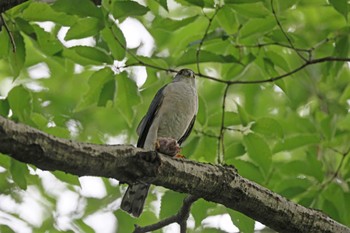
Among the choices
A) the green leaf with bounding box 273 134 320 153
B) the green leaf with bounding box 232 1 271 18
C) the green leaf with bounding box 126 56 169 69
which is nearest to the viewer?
the green leaf with bounding box 232 1 271 18

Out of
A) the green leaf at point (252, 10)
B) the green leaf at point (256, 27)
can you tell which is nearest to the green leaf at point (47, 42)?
the green leaf at point (252, 10)

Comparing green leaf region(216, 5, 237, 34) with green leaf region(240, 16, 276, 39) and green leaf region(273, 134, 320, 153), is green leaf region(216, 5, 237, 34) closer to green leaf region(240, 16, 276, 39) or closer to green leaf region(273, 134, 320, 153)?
green leaf region(240, 16, 276, 39)

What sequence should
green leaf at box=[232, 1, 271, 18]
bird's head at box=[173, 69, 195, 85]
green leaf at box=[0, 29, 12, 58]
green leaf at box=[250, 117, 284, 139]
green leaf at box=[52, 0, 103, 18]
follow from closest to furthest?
green leaf at box=[52, 0, 103, 18] → green leaf at box=[0, 29, 12, 58] → green leaf at box=[232, 1, 271, 18] → green leaf at box=[250, 117, 284, 139] → bird's head at box=[173, 69, 195, 85]

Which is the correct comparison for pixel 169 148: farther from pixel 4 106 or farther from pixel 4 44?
pixel 4 44

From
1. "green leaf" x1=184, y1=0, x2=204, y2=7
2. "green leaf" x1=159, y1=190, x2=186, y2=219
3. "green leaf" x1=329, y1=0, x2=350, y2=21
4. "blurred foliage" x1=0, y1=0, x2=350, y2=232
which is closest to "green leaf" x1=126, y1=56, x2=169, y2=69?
"blurred foliage" x1=0, y1=0, x2=350, y2=232

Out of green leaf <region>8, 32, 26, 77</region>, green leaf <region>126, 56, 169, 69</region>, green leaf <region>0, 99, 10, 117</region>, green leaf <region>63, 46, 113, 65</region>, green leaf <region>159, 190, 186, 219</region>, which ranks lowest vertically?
green leaf <region>159, 190, 186, 219</region>

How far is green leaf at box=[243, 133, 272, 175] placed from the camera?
4934 millimetres

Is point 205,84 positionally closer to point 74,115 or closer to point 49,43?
point 74,115

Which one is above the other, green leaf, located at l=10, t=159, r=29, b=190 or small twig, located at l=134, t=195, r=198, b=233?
green leaf, located at l=10, t=159, r=29, b=190

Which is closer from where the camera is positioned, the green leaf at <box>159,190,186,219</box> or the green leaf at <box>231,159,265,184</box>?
the green leaf at <box>159,190,186,219</box>

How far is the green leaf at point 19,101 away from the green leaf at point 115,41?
2.30 feet

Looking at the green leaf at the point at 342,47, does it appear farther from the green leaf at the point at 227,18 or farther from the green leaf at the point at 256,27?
the green leaf at the point at 227,18

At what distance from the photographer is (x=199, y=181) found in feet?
12.3

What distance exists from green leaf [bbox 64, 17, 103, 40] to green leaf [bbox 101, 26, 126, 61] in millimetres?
121
